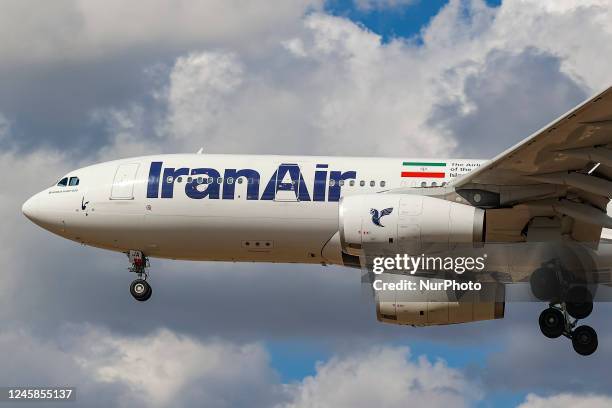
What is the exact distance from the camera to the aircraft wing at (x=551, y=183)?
39250 mm

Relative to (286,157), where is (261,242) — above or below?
below

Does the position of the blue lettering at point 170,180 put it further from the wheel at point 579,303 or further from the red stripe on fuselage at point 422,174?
the wheel at point 579,303

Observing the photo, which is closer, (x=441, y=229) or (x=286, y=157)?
(x=441, y=229)

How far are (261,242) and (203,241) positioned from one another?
6.40 feet

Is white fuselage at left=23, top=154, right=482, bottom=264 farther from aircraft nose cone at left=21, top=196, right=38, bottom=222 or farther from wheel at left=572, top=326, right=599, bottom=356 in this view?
wheel at left=572, top=326, right=599, bottom=356

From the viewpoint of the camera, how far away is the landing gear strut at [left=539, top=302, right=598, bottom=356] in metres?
45.0

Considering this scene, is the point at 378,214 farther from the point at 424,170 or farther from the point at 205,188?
the point at 205,188

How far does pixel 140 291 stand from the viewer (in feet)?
158

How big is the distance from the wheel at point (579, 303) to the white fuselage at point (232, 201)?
16.6 feet

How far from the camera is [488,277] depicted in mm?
45719

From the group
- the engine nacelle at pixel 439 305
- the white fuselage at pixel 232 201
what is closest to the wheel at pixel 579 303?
the engine nacelle at pixel 439 305

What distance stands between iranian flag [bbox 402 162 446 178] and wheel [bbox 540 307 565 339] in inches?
212

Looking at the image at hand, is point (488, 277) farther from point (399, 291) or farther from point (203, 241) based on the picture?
point (203, 241)

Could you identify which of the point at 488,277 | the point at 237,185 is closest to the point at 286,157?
the point at 237,185
